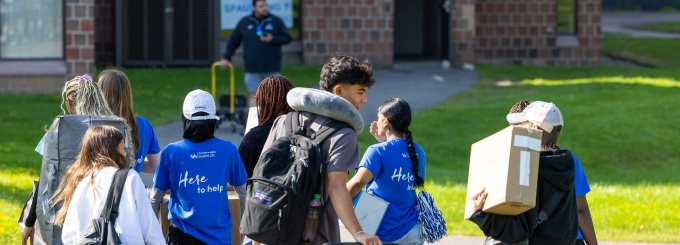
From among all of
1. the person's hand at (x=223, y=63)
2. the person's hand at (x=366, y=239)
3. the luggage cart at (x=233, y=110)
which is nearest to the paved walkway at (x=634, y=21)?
the luggage cart at (x=233, y=110)

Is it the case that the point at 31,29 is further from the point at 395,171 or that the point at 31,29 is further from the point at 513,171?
the point at 513,171

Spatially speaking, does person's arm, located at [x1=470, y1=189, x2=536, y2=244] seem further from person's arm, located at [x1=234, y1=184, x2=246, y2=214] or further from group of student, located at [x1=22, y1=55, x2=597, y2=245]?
person's arm, located at [x1=234, y1=184, x2=246, y2=214]

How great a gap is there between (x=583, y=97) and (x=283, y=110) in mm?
13721

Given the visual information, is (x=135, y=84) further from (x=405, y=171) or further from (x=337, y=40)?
(x=405, y=171)

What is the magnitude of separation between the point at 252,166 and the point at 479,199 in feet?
4.56

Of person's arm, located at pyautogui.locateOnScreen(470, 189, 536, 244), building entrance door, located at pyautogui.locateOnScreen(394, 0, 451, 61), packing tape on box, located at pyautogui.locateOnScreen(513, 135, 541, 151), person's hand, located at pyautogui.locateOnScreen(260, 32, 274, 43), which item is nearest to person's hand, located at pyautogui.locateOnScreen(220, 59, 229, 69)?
person's hand, located at pyautogui.locateOnScreen(260, 32, 274, 43)

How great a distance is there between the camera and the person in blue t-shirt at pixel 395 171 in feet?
20.5

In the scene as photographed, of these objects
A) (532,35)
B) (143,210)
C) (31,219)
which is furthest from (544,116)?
(532,35)

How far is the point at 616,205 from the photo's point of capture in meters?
11.7

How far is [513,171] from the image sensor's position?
5.62 meters

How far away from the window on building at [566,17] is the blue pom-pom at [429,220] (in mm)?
20027

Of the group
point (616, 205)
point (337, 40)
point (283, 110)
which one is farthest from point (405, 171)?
point (337, 40)

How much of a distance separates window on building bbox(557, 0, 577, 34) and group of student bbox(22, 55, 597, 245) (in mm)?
19983

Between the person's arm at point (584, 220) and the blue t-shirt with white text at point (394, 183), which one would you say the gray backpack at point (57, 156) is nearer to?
the blue t-shirt with white text at point (394, 183)
